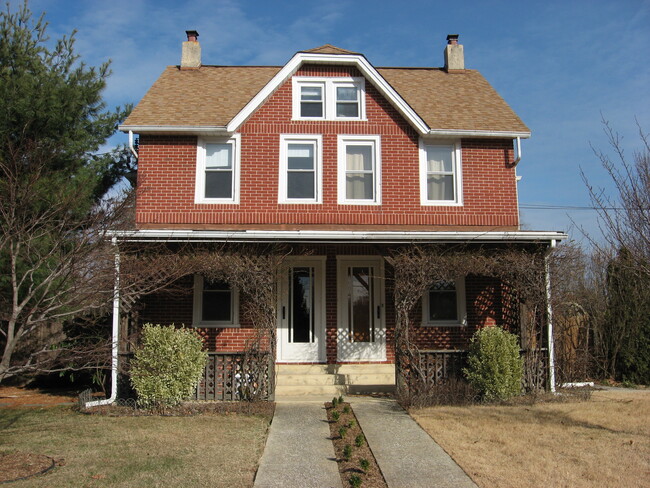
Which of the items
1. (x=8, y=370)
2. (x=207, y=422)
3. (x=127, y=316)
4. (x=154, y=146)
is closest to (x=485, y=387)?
(x=207, y=422)

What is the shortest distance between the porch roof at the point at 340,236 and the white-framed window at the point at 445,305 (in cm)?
254

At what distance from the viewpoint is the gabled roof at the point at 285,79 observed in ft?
44.2

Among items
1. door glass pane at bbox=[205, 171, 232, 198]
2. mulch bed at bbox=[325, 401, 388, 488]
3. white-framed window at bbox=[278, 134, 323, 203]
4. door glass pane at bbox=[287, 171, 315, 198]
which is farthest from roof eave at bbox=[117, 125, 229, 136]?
mulch bed at bbox=[325, 401, 388, 488]

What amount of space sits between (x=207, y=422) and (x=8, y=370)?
3.33 meters

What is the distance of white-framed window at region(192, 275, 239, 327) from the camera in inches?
516

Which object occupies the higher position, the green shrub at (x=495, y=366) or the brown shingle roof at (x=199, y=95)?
the brown shingle roof at (x=199, y=95)

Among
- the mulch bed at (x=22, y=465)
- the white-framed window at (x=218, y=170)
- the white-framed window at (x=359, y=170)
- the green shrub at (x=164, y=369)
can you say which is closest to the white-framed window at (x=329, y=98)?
the white-framed window at (x=359, y=170)

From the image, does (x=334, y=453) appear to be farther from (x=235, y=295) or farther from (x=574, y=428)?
(x=235, y=295)

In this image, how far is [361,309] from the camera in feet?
43.8

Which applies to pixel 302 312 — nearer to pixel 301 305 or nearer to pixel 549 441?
→ pixel 301 305

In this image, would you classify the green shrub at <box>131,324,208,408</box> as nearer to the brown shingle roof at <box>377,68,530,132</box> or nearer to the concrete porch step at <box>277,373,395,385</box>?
the concrete porch step at <box>277,373,395,385</box>

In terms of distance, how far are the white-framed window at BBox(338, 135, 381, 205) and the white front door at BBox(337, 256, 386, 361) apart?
145 centimetres

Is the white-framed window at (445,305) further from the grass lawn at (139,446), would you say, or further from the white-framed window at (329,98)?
the grass lawn at (139,446)

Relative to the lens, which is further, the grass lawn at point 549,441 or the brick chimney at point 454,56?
the brick chimney at point 454,56
